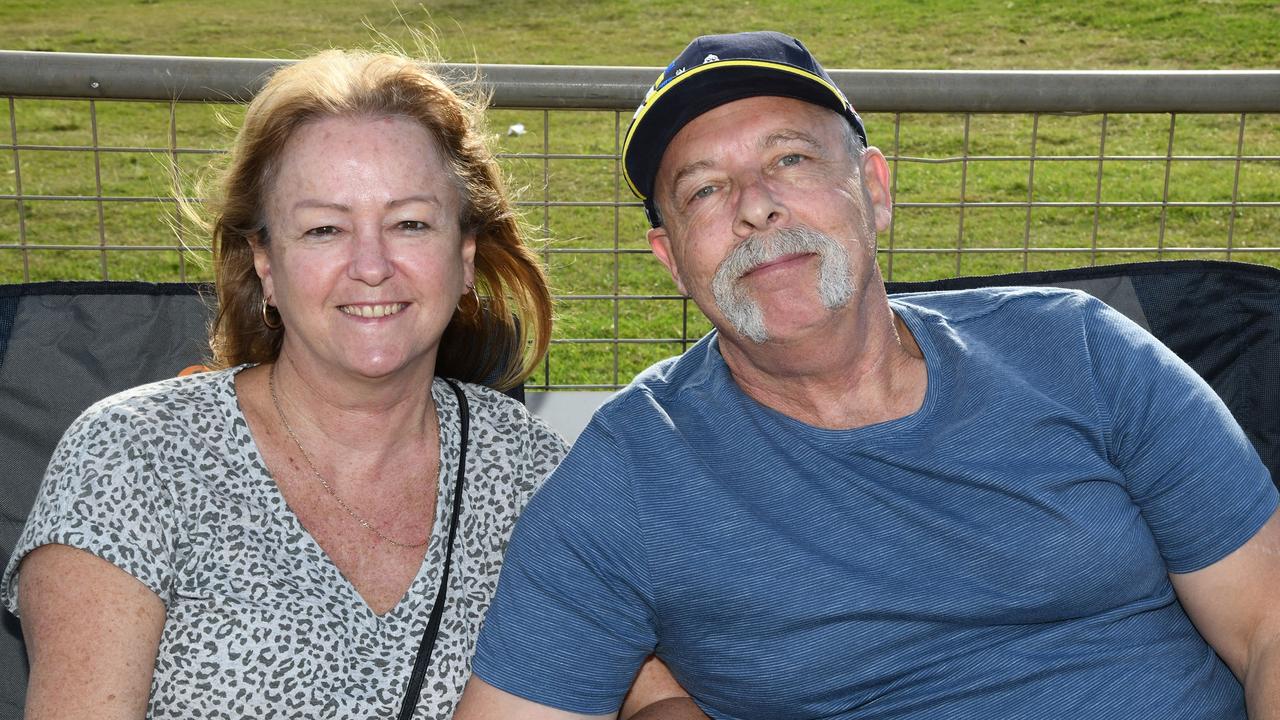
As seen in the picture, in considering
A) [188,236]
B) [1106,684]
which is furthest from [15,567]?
[1106,684]

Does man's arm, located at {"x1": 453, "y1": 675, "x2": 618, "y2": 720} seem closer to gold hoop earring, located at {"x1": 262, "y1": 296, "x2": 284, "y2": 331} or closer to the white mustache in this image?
the white mustache

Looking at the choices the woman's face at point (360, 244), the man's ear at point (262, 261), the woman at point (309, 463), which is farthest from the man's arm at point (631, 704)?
the man's ear at point (262, 261)

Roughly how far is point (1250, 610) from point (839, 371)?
30.9 inches

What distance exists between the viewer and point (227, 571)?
7.25ft

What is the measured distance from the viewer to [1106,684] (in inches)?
87.7

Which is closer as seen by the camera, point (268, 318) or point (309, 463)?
point (309, 463)

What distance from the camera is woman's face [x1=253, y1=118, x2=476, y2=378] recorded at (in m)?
2.32

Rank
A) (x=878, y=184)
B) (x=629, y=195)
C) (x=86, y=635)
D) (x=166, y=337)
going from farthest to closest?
(x=629, y=195) < (x=166, y=337) < (x=878, y=184) < (x=86, y=635)

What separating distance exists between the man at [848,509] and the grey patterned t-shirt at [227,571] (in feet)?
0.58

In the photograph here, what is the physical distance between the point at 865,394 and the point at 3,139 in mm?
11063

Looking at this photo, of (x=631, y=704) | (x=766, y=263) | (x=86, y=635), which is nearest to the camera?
(x=86, y=635)

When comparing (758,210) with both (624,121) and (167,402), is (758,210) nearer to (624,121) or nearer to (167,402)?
(167,402)

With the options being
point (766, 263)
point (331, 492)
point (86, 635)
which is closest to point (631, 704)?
point (331, 492)

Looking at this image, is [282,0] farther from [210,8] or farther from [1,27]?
[1,27]
